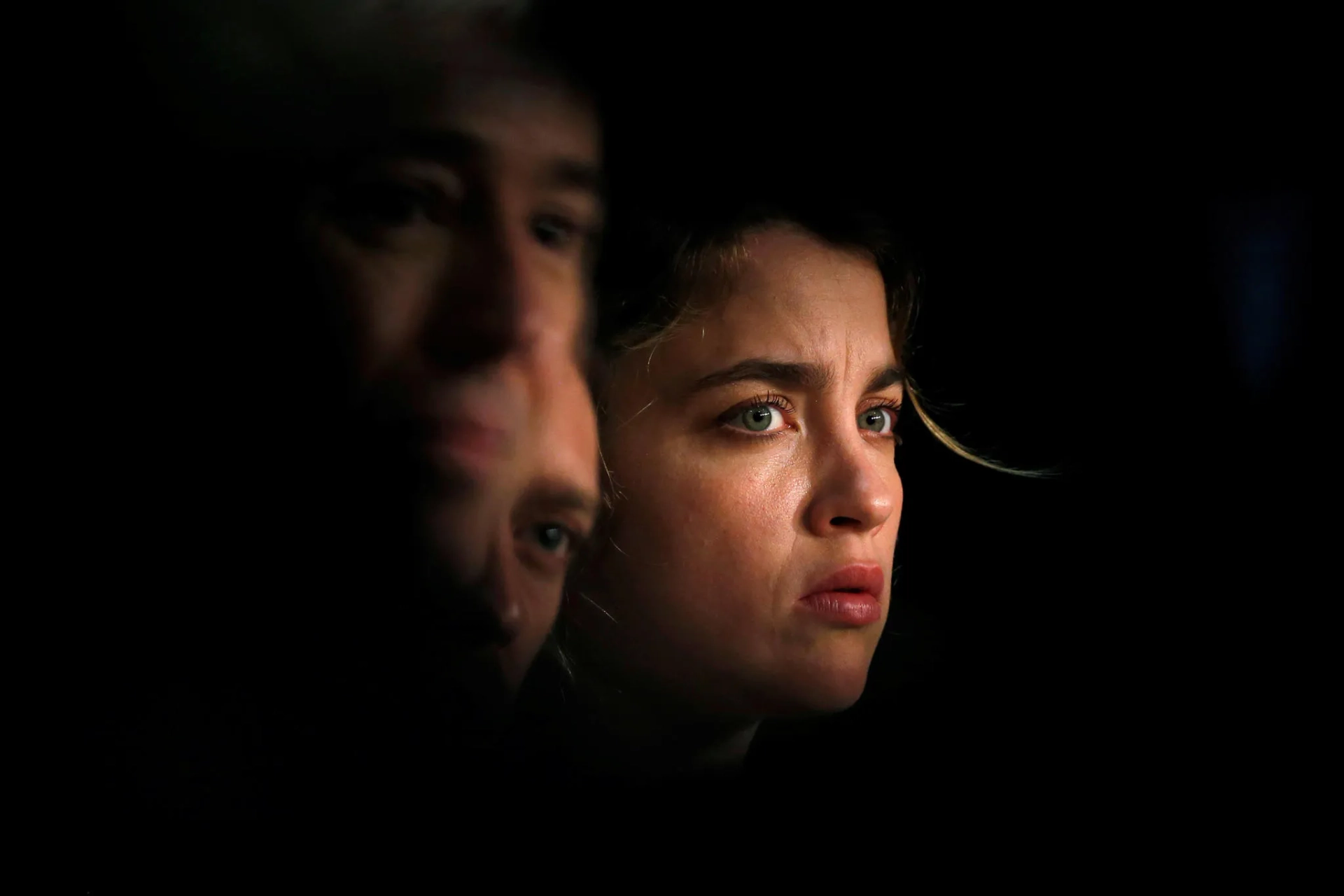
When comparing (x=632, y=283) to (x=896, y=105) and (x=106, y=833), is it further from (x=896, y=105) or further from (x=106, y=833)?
(x=106, y=833)

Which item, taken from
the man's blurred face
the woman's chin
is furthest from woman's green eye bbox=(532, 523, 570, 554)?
the woman's chin

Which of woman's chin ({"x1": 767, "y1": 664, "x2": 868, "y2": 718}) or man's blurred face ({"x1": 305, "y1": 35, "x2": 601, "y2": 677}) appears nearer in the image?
man's blurred face ({"x1": 305, "y1": 35, "x2": 601, "y2": 677})

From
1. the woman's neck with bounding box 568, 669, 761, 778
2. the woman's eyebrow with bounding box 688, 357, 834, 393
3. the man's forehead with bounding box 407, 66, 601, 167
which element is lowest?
the woman's neck with bounding box 568, 669, 761, 778

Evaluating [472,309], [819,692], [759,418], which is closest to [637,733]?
[819,692]

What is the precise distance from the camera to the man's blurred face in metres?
0.77

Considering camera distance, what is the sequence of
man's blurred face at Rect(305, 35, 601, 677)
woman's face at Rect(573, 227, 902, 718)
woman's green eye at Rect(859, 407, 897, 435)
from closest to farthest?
man's blurred face at Rect(305, 35, 601, 677) < woman's face at Rect(573, 227, 902, 718) < woman's green eye at Rect(859, 407, 897, 435)

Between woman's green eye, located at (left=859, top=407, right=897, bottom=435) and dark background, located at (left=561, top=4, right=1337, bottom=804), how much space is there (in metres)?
0.11

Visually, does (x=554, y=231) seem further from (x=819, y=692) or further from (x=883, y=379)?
(x=819, y=692)

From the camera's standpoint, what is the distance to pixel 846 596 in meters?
0.91

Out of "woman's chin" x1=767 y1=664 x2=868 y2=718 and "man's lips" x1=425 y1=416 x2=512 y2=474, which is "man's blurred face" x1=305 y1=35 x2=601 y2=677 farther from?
"woman's chin" x1=767 y1=664 x2=868 y2=718

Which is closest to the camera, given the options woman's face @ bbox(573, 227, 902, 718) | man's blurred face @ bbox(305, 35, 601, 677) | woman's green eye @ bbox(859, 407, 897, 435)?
man's blurred face @ bbox(305, 35, 601, 677)

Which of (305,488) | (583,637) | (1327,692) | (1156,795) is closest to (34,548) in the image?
(305,488)

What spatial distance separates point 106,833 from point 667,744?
18.4 inches

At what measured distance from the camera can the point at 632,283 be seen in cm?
89
